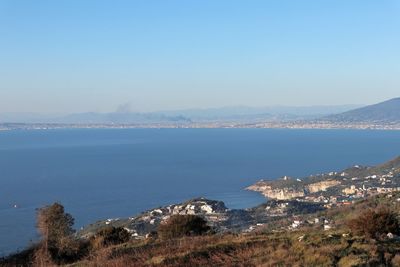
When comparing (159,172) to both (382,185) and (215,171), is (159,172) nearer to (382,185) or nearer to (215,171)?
(215,171)

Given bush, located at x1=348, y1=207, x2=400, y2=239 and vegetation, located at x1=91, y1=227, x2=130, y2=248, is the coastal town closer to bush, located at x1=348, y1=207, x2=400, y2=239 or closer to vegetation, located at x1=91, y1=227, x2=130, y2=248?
vegetation, located at x1=91, y1=227, x2=130, y2=248

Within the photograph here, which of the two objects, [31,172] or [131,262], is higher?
[131,262]

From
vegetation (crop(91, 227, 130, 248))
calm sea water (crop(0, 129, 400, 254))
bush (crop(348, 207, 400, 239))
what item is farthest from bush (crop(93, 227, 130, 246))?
calm sea water (crop(0, 129, 400, 254))

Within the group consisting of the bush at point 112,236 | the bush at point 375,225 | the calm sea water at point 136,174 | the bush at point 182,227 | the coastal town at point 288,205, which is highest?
the bush at point 375,225

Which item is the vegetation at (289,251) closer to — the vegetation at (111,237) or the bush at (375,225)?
the bush at (375,225)

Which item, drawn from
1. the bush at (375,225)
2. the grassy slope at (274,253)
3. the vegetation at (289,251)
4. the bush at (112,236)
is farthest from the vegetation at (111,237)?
the bush at (375,225)

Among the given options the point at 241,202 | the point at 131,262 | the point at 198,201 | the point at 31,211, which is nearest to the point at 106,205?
the point at 31,211
